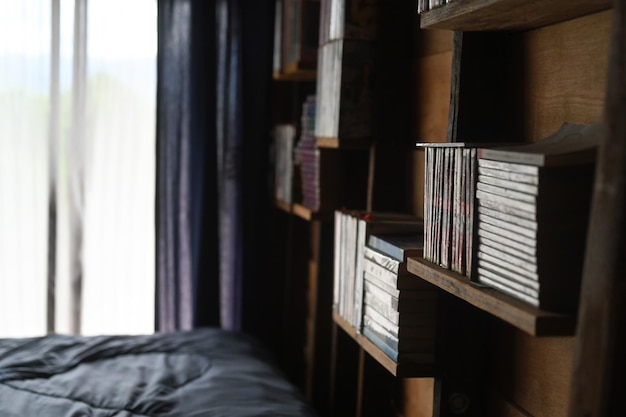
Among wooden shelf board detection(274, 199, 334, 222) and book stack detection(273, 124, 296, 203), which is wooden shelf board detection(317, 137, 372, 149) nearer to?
wooden shelf board detection(274, 199, 334, 222)

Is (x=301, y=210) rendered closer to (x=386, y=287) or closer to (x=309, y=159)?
(x=309, y=159)

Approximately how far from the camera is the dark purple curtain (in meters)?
3.07

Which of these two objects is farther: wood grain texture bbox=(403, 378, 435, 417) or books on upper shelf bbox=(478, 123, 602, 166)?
wood grain texture bbox=(403, 378, 435, 417)

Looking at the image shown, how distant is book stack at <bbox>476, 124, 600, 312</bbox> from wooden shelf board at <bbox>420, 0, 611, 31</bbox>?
212 millimetres

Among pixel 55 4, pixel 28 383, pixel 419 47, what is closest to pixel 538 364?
pixel 419 47

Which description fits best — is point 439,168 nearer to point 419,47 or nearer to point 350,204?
point 419,47

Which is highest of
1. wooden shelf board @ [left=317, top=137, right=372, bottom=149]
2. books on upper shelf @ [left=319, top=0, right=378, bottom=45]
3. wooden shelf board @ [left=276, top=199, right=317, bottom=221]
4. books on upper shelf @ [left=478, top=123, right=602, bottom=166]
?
books on upper shelf @ [left=319, top=0, right=378, bottom=45]

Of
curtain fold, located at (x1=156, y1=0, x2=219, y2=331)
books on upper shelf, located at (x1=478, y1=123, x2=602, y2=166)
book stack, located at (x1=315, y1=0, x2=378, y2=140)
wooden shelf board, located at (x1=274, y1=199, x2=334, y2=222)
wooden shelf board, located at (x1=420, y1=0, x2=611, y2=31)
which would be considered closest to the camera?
books on upper shelf, located at (x1=478, y1=123, x2=602, y2=166)

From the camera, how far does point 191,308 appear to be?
10.4 ft

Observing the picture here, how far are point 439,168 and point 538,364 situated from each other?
1.30 feet

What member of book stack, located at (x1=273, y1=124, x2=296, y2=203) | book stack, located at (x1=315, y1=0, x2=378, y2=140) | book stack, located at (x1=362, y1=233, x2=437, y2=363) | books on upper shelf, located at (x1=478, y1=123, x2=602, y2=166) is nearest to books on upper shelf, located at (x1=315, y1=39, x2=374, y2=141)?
book stack, located at (x1=315, y1=0, x2=378, y2=140)

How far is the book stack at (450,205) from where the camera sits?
1244 mm

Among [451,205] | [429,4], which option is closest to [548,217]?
[451,205]

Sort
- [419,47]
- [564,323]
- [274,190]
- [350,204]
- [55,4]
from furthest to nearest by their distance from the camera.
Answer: [274,190] < [55,4] < [350,204] < [419,47] < [564,323]
